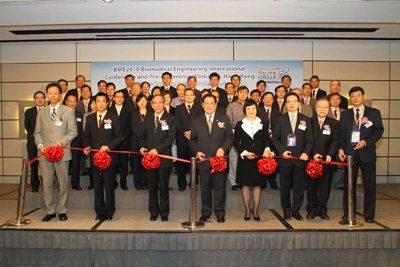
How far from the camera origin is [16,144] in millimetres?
7773

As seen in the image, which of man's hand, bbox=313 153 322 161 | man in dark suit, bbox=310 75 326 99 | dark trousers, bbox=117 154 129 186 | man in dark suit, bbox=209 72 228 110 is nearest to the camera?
man's hand, bbox=313 153 322 161

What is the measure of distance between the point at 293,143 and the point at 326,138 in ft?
1.42

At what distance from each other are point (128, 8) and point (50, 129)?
219cm

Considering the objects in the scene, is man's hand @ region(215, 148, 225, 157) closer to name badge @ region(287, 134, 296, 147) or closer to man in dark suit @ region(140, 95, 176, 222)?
man in dark suit @ region(140, 95, 176, 222)

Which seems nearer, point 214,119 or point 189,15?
point 214,119

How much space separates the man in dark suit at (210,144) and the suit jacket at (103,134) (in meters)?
0.98

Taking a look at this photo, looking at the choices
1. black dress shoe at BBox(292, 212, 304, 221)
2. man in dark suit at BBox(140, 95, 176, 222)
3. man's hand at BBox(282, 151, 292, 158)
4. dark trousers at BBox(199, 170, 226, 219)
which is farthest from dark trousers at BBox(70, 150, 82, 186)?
black dress shoe at BBox(292, 212, 304, 221)

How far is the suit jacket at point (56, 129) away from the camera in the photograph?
432 cm

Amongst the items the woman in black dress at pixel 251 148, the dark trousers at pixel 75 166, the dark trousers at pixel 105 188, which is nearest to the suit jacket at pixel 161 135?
the dark trousers at pixel 105 188

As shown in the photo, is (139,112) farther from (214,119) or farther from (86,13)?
(86,13)

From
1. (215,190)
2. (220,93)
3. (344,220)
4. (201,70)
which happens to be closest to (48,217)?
(215,190)

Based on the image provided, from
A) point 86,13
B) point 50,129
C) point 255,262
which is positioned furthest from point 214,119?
point 86,13

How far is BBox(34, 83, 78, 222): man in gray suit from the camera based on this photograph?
432cm

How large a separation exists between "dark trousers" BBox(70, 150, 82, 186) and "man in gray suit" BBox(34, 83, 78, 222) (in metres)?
0.90
